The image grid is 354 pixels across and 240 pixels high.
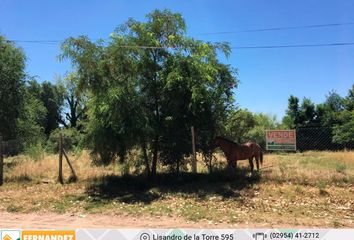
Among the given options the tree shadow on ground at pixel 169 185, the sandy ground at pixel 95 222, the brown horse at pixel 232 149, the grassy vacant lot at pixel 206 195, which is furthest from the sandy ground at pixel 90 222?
the brown horse at pixel 232 149

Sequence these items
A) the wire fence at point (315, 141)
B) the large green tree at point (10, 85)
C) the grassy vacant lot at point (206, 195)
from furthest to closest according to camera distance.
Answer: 1. the wire fence at point (315, 141)
2. the large green tree at point (10, 85)
3. the grassy vacant lot at point (206, 195)

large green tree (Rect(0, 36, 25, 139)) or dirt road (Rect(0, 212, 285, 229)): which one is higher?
large green tree (Rect(0, 36, 25, 139))

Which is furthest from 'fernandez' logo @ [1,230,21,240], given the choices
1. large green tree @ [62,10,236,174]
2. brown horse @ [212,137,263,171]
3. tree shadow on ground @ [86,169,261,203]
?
brown horse @ [212,137,263,171]

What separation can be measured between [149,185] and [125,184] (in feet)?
2.83

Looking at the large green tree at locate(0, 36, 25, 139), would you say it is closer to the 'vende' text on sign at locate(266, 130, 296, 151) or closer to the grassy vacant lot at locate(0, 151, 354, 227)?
the grassy vacant lot at locate(0, 151, 354, 227)

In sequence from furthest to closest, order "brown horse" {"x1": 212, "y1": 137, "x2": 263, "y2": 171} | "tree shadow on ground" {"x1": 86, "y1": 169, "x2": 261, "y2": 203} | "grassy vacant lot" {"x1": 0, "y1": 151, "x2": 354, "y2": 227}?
1. "brown horse" {"x1": 212, "y1": 137, "x2": 263, "y2": 171}
2. "tree shadow on ground" {"x1": 86, "y1": 169, "x2": 261, "y2": 203}
3. "grassy vacant lot" {"x1": 0, "y1": 151, "x2": 354, "y2": 227}

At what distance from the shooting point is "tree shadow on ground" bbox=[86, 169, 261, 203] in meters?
12.2

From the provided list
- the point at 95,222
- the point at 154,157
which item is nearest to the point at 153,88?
the point at 154,157

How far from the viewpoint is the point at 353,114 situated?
37.4m

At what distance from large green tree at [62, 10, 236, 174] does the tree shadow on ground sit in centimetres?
65

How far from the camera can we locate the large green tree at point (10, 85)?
19844 millimetres

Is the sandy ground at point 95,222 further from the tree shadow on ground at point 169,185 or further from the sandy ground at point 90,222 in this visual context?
the tree shadow on ground at point 169,185

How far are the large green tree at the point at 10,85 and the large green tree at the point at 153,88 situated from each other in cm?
779

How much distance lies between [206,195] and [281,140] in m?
6.83
